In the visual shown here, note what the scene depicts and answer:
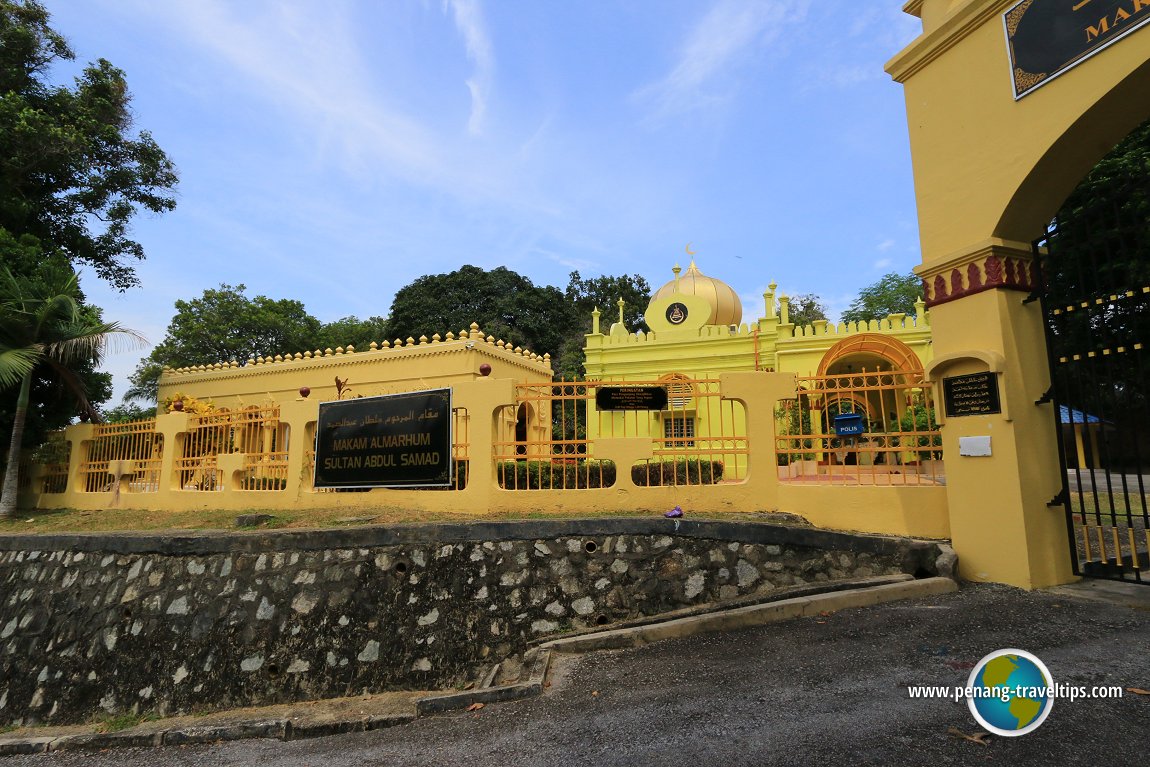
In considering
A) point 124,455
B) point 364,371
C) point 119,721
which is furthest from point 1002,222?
point 124,455

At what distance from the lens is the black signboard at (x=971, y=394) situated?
4.83 metres

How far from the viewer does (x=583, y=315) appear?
31656 millimetres

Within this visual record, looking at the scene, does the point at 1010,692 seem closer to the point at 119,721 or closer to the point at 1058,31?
the point at 1058,31

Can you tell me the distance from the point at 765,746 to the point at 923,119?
5.48m

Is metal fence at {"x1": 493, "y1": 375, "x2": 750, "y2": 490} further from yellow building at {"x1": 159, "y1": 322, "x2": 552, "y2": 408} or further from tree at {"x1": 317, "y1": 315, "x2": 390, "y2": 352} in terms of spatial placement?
tree at {"x1": 317, "y1": 315, "x2": 390, "y2": 352}

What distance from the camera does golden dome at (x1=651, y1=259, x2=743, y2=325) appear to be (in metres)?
17.7

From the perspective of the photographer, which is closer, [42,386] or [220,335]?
[42,386]

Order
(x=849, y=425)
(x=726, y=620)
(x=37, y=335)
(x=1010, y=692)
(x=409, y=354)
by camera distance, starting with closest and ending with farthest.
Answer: (x=1010, y=692) < (x=726, y=620) < (x=849, y=425) < (x=37, y=335) < (x=409, y=354)

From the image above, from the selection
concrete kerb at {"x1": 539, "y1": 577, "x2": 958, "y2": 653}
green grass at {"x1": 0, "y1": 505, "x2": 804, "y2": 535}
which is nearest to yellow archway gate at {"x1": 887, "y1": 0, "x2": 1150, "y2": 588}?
concrete kerb at {"x1": 539, "y1": 577, "x2": 958, "y2": 653}

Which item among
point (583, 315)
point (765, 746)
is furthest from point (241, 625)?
point (583, 315)

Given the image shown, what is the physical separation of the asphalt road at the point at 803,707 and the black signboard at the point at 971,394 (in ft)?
4.64

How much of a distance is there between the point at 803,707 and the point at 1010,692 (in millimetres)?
1006

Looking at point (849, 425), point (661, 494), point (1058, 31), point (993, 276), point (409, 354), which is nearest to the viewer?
point (1058, 31)

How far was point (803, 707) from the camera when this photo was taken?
3125 millimetres
